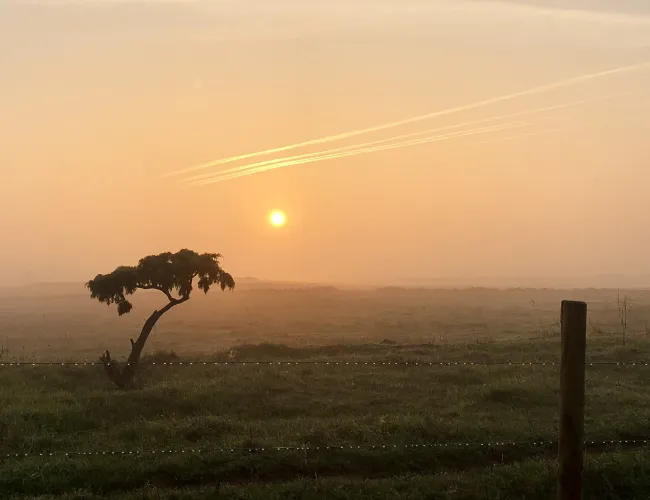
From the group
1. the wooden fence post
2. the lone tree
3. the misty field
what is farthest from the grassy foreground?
the lone tree

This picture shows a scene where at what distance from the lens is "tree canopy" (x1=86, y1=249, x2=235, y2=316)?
2411 centimetres

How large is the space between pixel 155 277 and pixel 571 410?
67.4 ft

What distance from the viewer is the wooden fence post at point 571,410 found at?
23.3 feet

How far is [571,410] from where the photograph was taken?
716 cm

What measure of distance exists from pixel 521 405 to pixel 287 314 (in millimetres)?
61069

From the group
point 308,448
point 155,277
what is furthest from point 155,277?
point 308,448

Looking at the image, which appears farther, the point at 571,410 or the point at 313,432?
the point at 313,432

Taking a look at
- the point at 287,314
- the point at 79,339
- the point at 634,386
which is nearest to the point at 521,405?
the point at 634,386

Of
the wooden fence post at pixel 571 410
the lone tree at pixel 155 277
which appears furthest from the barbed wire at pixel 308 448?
the lone tree at pixel 155 277

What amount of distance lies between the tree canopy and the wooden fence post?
64.6ft

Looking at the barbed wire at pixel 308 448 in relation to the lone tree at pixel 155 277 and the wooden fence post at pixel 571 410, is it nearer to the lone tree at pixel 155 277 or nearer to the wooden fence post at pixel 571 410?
the wooden fence post at pixel 571 410

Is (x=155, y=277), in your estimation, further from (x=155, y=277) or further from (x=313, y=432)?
(x=313, y=432)

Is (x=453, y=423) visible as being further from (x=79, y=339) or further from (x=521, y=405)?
(x=79, y=339)

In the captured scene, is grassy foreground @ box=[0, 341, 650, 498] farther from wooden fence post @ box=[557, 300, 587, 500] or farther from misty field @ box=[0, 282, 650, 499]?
wooden fence post @ box=[557, 300, 587, 500]
